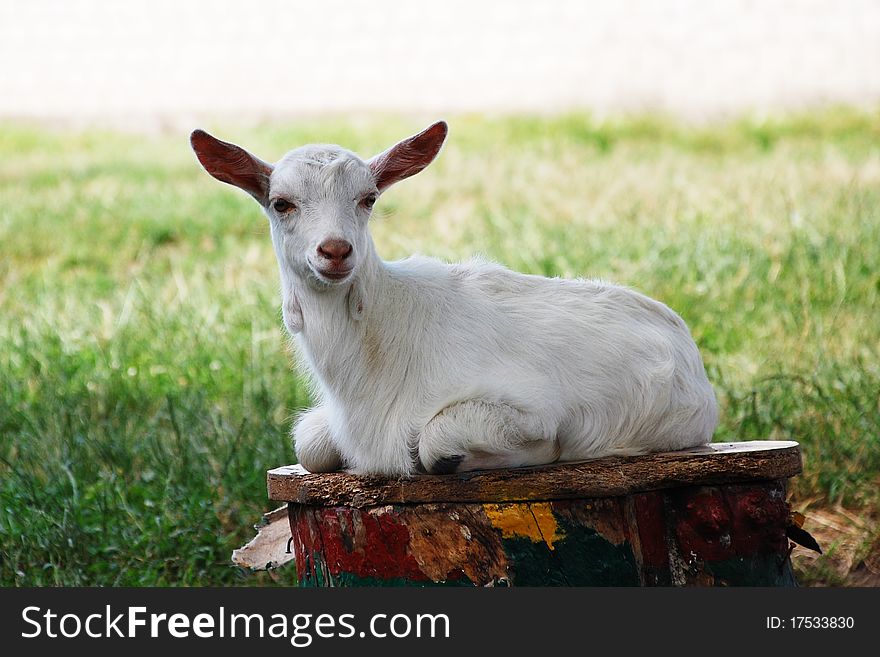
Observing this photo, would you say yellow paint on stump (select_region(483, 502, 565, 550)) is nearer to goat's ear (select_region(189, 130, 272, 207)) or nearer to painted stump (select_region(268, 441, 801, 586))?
painted stump (select_region(268, 441, 801, 586))

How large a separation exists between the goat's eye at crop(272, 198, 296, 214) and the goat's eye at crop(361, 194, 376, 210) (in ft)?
0.75

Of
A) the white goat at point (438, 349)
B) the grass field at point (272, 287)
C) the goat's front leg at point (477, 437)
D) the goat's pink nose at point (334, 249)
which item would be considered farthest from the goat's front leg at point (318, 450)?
the grass field at point (272, 287)

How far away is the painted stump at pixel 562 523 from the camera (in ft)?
11.9

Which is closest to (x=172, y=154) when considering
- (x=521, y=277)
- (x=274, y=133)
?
(x=274, y=133)

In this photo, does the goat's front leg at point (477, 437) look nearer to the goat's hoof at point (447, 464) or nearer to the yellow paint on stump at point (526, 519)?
the goat's hoof at point (447, 464)

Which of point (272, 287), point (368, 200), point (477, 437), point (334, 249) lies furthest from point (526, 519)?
point (272, 287)

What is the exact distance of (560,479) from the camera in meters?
3.61

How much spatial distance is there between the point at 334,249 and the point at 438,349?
1.90 ft

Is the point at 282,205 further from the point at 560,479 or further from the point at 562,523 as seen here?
the point at 562,523

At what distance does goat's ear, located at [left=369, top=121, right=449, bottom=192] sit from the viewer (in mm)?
3842

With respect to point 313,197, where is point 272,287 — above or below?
below

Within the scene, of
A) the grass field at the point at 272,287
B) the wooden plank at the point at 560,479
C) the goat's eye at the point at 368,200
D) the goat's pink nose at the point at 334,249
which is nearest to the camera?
the goat's pink nose at the point at 334,249

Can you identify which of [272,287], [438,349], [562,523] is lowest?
[562,523]

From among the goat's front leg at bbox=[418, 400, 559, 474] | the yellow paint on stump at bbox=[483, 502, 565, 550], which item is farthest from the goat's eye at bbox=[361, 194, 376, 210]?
the yellow paint on stump at bbox=[483, 502, 565, 550]
